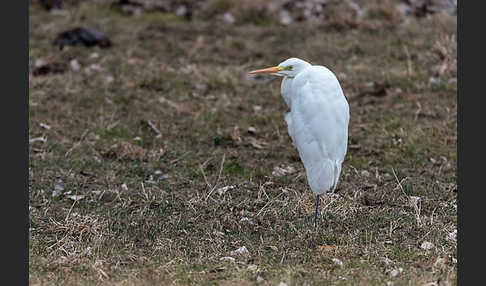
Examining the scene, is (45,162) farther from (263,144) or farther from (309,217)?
(309,217)

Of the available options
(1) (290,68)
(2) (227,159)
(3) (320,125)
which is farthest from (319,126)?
(2) (227,159)

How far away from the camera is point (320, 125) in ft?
18.2

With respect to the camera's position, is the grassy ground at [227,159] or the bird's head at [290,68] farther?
the bird's head at [290,68]

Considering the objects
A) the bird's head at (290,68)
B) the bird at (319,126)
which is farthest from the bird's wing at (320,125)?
the bird's head at (290,68)

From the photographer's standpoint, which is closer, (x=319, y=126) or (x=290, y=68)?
(x=319, y=126)

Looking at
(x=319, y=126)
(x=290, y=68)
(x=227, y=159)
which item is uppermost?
(x=290, y=68)

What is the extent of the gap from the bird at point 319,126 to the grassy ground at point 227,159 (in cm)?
41

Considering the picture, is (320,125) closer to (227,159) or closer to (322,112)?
(322,112)

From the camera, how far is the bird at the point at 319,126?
5.48m

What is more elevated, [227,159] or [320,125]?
[320,125]

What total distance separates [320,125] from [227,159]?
1.98 metres

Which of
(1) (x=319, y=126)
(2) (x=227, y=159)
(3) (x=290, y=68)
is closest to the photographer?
(1) (x=319, y=126)

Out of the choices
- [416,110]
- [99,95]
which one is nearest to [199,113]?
[99,95]

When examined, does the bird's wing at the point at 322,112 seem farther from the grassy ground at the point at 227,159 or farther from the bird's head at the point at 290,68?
the grassy ground at the point at 227,159
